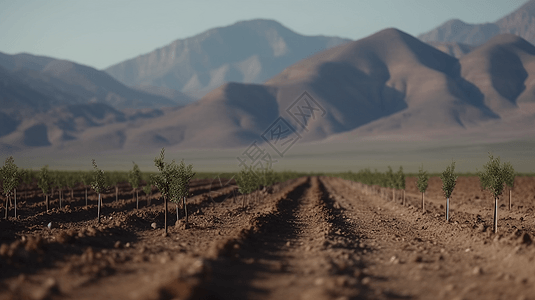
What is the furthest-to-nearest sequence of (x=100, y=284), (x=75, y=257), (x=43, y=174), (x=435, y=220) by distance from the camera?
(x=43, y=174) → (x=435, y=220) → (x=75, y=257) → (x=100, y=284)

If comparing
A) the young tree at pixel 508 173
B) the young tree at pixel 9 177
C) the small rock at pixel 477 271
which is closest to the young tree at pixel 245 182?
the young tree at pixel 9 177

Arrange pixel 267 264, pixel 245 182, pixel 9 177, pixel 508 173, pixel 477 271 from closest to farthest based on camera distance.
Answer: pixel 477 271 → pixel 267 264 → pixel 508 173 → pixel 9 177 → pixel 245 182

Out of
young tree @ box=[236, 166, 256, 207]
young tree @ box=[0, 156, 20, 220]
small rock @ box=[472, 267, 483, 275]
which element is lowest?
small rock @ box=[472, 267, 483, 275]

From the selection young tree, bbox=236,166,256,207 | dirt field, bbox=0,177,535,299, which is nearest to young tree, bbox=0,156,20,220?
dirt field, bbox=0,177,535,299

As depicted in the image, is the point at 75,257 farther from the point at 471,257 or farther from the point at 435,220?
the point at 435,220

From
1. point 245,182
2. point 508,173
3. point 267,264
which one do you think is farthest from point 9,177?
point 508,173

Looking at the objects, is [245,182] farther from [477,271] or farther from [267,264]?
[477,271]

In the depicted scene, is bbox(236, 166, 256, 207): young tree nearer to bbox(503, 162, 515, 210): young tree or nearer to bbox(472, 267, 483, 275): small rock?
bbox(503, 162, 515, 210): young tree

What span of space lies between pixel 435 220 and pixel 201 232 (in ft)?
46.5

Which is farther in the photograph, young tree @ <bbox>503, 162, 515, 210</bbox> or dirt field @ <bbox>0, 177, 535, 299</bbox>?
young tree @ <bbox>503, 162, 515, 210</bbox>

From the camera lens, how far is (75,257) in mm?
13656

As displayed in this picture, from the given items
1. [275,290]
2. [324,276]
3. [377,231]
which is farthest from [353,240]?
[275,290]

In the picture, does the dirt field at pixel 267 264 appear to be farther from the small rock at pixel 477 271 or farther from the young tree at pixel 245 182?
the young tree at pixel 245 182

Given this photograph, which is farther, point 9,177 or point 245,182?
point 245,182
